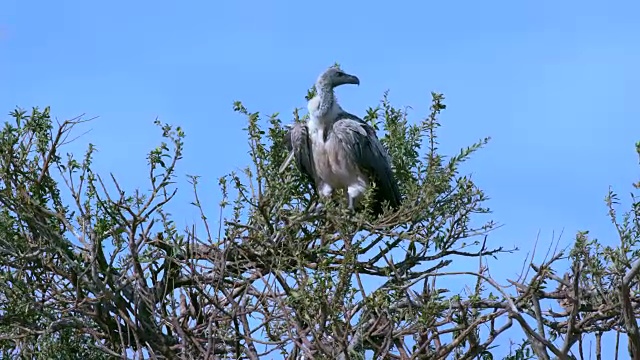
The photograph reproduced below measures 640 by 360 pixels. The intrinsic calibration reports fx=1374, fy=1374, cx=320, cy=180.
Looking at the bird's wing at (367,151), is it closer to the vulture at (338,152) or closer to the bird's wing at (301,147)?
the vulture at (338,152)

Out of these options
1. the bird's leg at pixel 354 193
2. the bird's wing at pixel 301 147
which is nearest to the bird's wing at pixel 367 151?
the bird's leg at pixel 354 193

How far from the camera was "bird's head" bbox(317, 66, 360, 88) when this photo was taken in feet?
36.6

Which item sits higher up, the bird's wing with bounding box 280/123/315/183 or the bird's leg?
the bird's wing with bounding box 280/123/315/183

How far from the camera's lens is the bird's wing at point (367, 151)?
10.2 metres

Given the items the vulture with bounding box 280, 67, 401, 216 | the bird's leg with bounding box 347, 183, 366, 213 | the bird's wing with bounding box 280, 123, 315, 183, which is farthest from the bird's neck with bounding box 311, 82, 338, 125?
the bird's leg with bounding box 347, 183, 366, 213

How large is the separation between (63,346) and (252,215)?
1356 millimetres

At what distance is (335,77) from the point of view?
11.2 m

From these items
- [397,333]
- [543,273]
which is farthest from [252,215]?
[543,273]

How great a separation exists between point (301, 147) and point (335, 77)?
3.39ft

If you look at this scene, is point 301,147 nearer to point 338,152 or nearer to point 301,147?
point 301,147

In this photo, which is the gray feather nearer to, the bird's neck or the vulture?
the vulture

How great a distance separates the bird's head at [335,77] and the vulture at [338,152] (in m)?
0.16

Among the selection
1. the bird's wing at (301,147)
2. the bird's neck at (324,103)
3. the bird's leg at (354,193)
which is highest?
the bird's neck at (324,103)

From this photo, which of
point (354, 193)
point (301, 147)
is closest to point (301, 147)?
point (301, 147)
